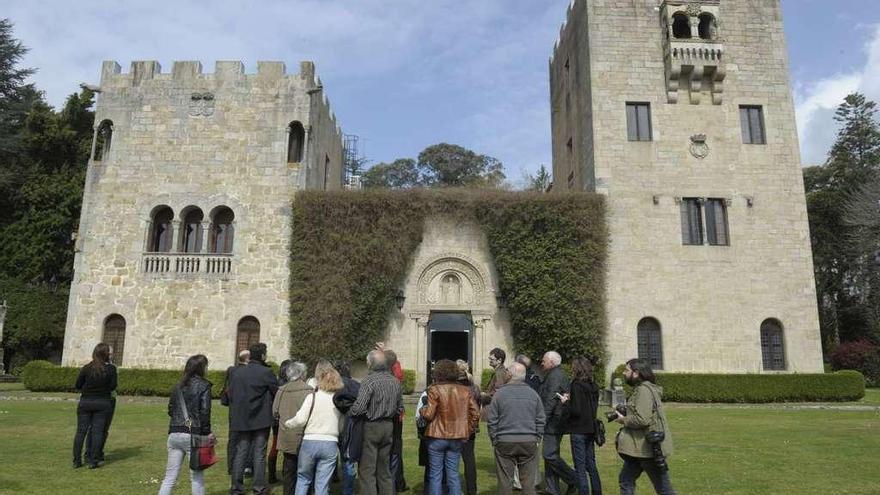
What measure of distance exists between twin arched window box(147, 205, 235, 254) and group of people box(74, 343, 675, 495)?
49.6 ft

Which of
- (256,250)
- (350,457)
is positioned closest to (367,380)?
(350,457)

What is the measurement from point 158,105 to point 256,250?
22.2 ft

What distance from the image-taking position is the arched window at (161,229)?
21625mm

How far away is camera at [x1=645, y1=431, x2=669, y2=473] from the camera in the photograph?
20.1 ft

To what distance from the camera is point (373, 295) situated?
20.2 metres

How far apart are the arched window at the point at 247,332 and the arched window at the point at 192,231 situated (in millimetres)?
3170

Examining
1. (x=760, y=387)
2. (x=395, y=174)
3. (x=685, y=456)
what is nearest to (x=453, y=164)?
(x=395, y=174)

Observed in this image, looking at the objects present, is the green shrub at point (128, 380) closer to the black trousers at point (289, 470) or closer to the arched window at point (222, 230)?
the arched window at point (222, 230)

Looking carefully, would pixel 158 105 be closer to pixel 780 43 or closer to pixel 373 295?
pixel 373 295

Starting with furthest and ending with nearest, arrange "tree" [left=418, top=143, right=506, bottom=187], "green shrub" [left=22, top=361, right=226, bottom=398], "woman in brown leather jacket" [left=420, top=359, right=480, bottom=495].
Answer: "tree" [left=418, top=143, right=506, bottom=187] < "green shrub" [left=22, top=361, right=226, bottom=398] < "woman in brown leather jacket" [left=420, top=359, right=480, bottom=495]

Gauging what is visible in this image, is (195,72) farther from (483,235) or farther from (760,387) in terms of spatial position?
(760,387)

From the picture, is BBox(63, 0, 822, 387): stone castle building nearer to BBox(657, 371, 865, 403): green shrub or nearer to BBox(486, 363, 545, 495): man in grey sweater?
BBox(657, 371, 865, 403): green shrub

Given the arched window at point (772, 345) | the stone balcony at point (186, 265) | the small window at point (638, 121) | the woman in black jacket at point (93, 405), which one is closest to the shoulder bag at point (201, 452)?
the woman in black jacket at point (93, 405)

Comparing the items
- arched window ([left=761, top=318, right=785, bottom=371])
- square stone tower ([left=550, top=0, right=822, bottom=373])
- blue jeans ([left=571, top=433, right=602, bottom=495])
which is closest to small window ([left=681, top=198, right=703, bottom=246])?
square stone tower ([left=550, top=0, right=822, bottom=373])
